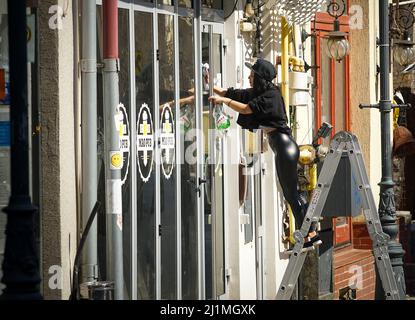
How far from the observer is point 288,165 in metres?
10.6

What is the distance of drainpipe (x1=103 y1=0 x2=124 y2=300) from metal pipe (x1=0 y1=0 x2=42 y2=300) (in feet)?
6.25

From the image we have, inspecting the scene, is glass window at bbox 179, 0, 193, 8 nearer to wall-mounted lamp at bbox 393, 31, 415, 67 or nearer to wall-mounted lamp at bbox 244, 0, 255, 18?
wall-mounted lamp at bbox 244, 0, 255, 18

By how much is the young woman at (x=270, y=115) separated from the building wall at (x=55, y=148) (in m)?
2.05

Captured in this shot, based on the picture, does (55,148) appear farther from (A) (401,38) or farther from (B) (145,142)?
(A) (401,38)

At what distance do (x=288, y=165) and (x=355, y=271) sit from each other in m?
3.94

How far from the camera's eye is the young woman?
10117 mm

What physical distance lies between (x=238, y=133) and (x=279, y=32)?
59.4 inches

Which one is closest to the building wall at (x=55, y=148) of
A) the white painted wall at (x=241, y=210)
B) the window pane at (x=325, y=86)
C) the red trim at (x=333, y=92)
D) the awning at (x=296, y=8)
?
the white painted wall at (x=241, y=210)

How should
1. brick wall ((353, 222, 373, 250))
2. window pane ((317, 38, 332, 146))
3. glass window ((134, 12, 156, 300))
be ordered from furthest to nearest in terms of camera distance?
brick wall ((353, 222, 373, 250)) → window pane ((317, 38, 332, 146)) → glass window ((134, 12, 156, 300))

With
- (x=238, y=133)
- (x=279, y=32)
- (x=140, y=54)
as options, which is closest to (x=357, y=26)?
(x=279, y=32)

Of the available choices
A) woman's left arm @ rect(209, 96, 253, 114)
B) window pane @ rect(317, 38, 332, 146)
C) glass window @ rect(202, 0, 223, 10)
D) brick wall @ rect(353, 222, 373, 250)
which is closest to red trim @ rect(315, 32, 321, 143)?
window pane @ rect(317, 38, 332, 146)

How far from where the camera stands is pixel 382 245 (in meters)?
9.21
